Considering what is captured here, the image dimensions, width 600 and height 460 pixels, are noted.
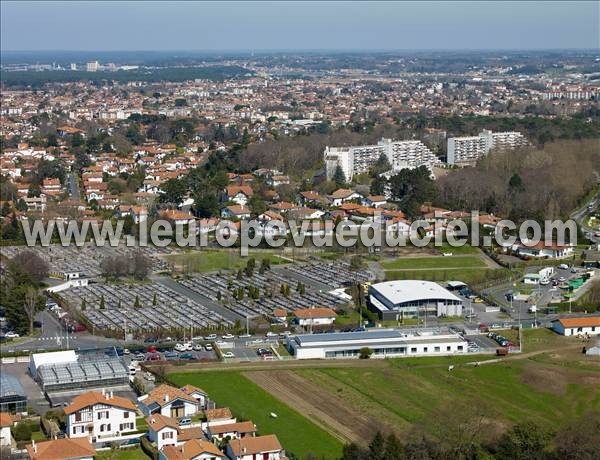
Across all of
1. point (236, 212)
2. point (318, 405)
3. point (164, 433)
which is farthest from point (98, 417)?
point (236, 212)

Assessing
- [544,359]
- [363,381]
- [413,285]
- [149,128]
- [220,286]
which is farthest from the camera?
[149,128]

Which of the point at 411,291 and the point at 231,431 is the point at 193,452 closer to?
the point at 231,431

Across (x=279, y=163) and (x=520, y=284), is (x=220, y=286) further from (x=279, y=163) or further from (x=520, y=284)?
(x=279, y=163)

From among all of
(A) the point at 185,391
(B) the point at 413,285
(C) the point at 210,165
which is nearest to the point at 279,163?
(C) the point at 210,165

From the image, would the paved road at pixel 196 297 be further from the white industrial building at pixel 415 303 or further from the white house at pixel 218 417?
the white house at pixel 218 417

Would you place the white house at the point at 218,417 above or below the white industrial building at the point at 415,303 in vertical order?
above

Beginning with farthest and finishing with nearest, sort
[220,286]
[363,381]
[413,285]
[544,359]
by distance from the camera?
[220,286] → [413,285] → [544,359] → [363,381]

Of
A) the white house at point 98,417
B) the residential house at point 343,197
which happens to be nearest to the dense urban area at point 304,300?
the white house at point 98,417
